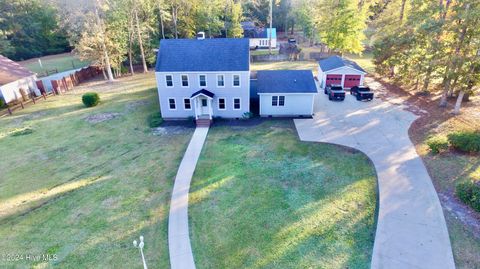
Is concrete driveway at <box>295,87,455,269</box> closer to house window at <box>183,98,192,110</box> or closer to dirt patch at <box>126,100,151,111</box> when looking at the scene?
house window at <box>183,98,192,110</box>

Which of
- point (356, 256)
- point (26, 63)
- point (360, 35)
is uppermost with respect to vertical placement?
point (360, 35)

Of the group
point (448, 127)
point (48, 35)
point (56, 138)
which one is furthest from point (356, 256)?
point (48, 35)

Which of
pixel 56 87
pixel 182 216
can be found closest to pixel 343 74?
pixel 182 216

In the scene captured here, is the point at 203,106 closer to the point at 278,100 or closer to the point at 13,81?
the point at 278,100

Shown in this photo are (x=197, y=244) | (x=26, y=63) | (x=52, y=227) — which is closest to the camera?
(x=197, y=244)

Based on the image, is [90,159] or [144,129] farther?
[144,129]

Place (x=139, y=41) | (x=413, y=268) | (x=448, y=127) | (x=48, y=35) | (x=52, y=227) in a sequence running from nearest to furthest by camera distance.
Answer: (x=413, y=268), (x=52, y=227), (x=448, y=127), (x=139, y=41), (x=48, y=35)

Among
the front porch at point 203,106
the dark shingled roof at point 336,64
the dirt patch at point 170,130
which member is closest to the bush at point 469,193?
the front porch at point 203,106

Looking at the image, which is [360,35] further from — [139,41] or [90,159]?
[90,159]
